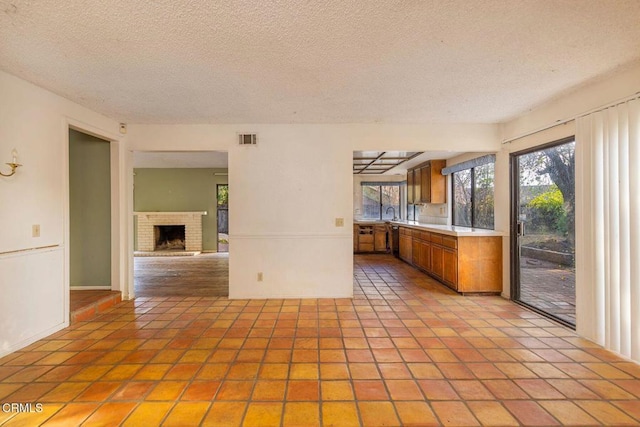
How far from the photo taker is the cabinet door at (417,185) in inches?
247

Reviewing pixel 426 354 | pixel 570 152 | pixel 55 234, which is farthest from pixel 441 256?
pixel 55 234

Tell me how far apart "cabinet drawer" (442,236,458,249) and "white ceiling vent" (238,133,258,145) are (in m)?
3.15

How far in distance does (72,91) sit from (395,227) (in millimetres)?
6177

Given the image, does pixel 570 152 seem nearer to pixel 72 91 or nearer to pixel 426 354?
pixel 426 354

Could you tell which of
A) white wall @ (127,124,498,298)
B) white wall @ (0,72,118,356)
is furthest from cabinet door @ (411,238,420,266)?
white wall @ (0,72,118,356)

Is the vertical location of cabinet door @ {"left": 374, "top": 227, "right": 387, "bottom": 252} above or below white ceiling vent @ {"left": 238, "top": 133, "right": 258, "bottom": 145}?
below

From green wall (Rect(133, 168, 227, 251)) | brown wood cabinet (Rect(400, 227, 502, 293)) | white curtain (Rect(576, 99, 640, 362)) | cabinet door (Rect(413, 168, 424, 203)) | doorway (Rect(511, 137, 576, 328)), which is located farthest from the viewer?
green wall (Rect(133, 168, 227, 251))

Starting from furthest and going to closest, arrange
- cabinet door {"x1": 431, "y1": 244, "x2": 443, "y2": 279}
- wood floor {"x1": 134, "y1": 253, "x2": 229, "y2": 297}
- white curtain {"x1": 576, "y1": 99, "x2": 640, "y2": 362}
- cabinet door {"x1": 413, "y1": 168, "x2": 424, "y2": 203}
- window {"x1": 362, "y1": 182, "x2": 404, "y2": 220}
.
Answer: window {"x1": 362, "y1": 182, "x2": 404, "y2": 220}, cabinet door {"x1": 413, "y1": 168, "x2": 424, "y2": 203}, cabinet door {"x1": 431, "y1": 244, "x2": 443, "y2": 279}, wood floor {"x1": 134, "y1": 253, "x2": 229, "y2": 297}, white curtain {"x1": 576, "y1": 99, "x2": 640, "y2": 362}

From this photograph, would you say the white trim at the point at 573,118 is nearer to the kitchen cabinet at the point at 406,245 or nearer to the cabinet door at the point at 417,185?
the cabinet door at the point at 417,185

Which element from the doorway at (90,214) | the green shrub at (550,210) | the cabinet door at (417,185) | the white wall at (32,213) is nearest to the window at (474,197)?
the cabinet door at (417,185)

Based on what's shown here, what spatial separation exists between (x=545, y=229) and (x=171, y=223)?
822 centimetres

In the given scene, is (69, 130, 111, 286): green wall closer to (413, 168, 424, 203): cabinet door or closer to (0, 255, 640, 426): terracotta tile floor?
(0, 255, 640, 426): terracotta tile floor

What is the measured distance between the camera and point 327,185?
388 cm

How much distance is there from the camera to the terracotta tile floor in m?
1.67
